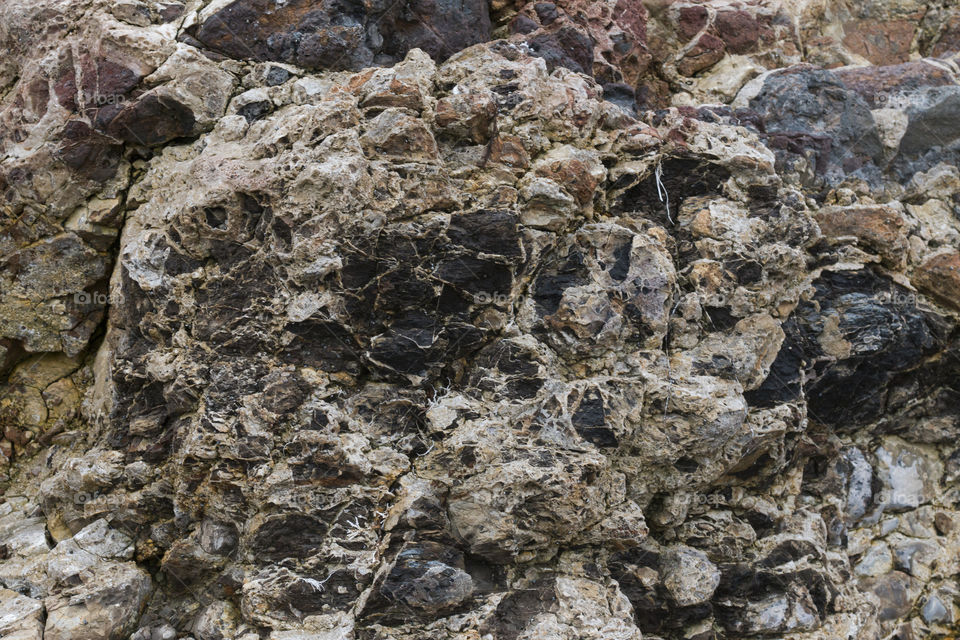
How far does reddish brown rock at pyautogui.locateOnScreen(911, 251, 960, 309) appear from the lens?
489 centimetres

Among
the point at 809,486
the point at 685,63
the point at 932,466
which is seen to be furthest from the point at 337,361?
the point at 932,466

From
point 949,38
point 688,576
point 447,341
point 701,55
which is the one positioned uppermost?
point 701,55

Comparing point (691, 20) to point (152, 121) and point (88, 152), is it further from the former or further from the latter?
point (88, 152)

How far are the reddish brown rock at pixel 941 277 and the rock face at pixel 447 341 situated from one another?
0.01 metres

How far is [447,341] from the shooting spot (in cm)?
400

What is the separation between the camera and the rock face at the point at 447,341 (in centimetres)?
381

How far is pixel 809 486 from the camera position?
4742mm

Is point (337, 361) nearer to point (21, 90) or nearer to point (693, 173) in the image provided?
point (693, 173)

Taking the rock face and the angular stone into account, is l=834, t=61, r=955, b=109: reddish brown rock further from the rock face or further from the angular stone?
the angular stone

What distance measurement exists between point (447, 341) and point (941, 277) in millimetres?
3273

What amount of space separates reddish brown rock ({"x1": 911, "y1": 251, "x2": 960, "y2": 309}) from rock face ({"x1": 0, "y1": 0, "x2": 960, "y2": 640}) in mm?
14

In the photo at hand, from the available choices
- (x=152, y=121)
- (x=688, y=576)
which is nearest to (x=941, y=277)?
(x=688, y=576)

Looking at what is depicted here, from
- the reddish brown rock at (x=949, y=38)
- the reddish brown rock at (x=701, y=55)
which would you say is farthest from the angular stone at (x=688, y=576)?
the reddish brown rock at (x=949, y=38)

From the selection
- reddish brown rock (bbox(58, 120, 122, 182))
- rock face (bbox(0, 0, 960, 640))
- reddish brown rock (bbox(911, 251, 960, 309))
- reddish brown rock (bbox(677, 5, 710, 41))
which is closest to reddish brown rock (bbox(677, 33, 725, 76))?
reddish brown rock (bbox(677, 5, 710, 41))
